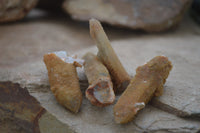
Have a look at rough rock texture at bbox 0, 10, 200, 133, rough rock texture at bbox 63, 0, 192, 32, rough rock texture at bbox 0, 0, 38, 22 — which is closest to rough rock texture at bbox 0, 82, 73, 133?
rough rock texture at bbox 0, 10, 200, 133

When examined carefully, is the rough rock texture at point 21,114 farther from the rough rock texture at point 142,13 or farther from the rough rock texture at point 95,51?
the rough rock texture at point 142,13

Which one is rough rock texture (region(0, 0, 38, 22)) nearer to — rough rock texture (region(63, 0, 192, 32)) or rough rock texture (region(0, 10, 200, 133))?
rough rock texture (region(0, 10, 200, 133))

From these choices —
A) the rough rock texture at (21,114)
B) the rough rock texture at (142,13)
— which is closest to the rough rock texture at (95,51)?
the rough rock texture at (21,114)

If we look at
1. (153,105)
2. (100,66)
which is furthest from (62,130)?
(153,105)

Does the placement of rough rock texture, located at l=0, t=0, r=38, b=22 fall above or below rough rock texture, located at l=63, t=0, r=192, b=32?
below

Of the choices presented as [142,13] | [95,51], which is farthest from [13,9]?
[142,13]

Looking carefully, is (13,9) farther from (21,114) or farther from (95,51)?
(21,114)

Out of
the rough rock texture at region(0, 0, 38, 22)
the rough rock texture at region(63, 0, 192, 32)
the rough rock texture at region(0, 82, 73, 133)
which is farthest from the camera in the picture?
the rough rock texture at region(63, 0, 192, 32)

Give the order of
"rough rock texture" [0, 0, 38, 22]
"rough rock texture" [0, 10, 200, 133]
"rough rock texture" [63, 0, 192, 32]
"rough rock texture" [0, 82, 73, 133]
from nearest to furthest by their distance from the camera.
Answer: "rough rock texture" [0, 10, 200, 133] → "rough rock texture" [0, 82, 73, 133] → "rough rock texture" [0, 0, 38, 22] → "rough rock texture" [63, 0, 192, 32]
